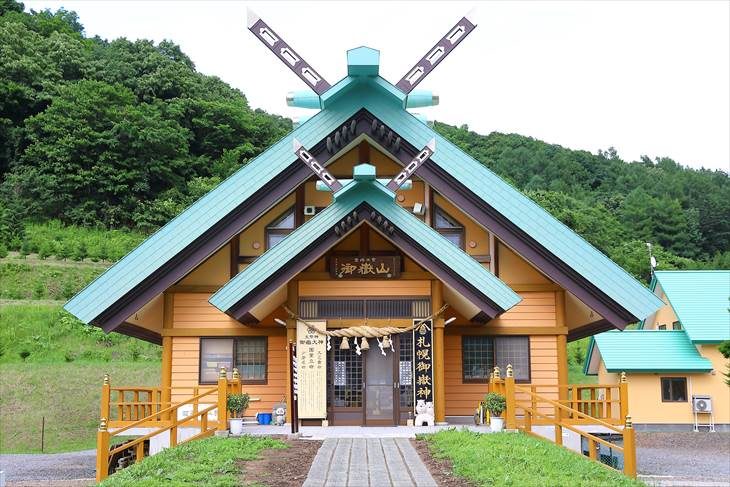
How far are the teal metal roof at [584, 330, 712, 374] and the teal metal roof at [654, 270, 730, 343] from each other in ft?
1.84

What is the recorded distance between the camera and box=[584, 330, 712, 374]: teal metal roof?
25672 millimetres

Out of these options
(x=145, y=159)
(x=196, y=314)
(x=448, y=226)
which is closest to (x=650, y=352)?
(x=448, y=226)

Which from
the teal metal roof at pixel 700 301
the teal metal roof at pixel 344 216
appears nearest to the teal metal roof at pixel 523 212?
the teal metal roof at pixel 344 216

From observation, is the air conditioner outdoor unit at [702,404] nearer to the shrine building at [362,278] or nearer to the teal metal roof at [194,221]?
the shrine building at [362,278]

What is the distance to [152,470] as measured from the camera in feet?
29.9

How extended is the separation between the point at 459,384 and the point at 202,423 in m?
5.81

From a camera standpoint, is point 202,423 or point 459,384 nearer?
point 202,423

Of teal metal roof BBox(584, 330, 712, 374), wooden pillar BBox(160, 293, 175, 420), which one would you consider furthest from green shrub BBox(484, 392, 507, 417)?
teal metal roof BBox(584, 330, 712, 374)

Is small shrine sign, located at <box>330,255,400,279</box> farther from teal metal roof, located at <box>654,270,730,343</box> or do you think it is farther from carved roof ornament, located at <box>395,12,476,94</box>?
teal metal roof, located at <box>654,270,730,343</box>

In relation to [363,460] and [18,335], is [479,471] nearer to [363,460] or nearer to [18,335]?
[363,460]

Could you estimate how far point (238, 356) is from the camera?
1653cm

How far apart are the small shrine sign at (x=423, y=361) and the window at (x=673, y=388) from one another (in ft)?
46.6

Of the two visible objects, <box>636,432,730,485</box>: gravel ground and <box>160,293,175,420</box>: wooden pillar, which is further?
<box>160,293,175,420</box>: wooden pillar

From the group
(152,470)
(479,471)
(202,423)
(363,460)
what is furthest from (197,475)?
(202,423)
